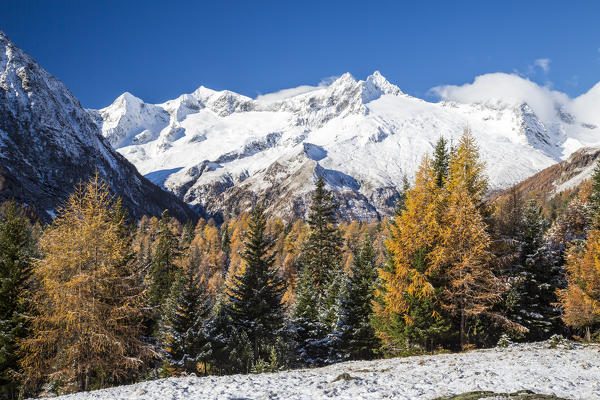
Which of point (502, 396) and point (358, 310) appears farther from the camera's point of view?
point (358, 310)

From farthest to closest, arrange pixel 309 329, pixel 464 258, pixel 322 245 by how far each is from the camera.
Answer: pixel 322 245, pixel 309 329, pixel 464 258

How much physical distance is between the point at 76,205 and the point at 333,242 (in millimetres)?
24839

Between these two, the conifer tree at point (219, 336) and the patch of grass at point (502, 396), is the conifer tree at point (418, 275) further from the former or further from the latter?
the conifer tree at point (219, 336)

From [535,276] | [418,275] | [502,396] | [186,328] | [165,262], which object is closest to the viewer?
[502,396]

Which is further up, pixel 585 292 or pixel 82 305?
pixel 82 305

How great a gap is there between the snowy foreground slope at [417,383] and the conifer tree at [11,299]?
32.6 feet

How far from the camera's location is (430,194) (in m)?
24.6

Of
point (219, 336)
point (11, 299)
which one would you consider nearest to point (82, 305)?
point (11, 299)

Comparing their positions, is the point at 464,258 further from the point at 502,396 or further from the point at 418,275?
the point at 502,396

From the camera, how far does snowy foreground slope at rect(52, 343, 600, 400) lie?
11.8 metres

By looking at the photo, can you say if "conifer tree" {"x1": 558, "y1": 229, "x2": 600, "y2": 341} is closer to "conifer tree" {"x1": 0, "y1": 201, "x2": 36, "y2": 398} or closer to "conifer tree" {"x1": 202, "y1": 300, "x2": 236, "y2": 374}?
"conifer tree" {"x1": 202, "y1": 300, "x2": 236, "y2": 374}

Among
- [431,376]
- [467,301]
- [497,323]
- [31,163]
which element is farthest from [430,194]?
[31,163]

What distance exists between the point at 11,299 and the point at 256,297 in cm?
1607

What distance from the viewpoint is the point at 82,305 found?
58.7 feet
